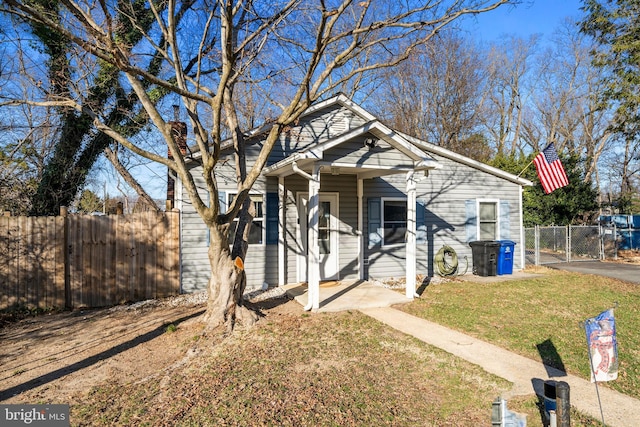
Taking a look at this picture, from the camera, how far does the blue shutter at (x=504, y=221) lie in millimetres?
11701

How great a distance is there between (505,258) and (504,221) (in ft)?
4.18

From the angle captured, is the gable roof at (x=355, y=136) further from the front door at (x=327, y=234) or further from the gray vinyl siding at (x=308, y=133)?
the front door at (x=327, y=234)

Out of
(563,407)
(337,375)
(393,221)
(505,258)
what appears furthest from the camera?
(505,258)

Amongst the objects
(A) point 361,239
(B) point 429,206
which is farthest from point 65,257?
(B) point 429,206

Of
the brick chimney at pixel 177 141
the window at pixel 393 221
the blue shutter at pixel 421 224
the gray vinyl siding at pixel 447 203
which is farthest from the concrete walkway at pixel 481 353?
the brick chimney at pixel 177 141

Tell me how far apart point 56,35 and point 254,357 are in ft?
27.8

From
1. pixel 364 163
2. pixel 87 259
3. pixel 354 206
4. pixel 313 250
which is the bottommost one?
pixel 87 259

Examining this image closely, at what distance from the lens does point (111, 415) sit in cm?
351

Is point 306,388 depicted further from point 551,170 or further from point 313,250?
point 551,170

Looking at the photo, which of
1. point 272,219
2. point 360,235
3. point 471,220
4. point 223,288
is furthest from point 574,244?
point 223,288

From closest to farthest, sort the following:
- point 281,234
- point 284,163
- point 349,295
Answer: point 284,163 < point 349,295 < point 281,234

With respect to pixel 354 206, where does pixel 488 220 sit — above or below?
below

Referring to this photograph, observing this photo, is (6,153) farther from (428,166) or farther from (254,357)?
(428,166)

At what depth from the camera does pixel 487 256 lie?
426 inches
